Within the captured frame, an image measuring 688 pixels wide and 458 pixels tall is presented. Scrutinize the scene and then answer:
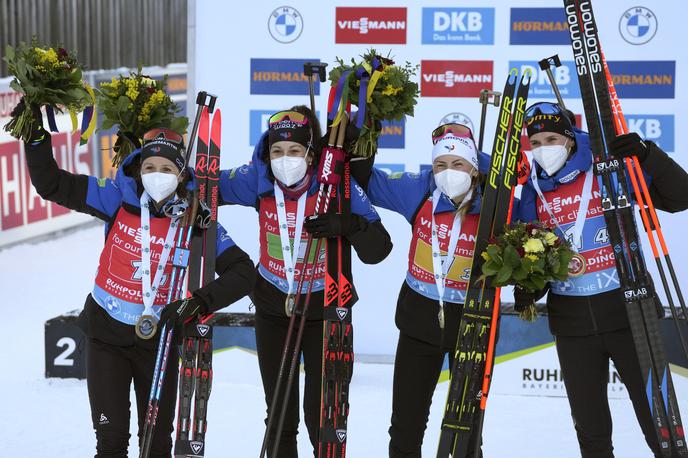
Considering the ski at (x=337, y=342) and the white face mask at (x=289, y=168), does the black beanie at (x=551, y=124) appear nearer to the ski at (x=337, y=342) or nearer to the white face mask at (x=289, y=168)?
the ski at (x=337, y=342)

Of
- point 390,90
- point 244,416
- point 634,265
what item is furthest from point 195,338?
point 244,416

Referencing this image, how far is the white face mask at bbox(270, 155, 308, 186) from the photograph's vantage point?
155 inches

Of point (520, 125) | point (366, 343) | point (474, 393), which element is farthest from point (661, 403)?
point (366, 343)

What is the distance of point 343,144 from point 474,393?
42.7 inches

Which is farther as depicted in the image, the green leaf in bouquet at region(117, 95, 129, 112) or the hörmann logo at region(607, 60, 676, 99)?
the hörmann logo at region(607, 60, 676, 99)

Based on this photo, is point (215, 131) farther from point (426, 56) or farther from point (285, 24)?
point (426, 56)

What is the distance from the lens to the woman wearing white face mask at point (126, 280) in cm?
372

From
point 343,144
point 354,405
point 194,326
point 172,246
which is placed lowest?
point 354,405

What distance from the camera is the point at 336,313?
402cm

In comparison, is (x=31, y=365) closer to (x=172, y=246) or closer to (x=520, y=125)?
(x=172, y=246)

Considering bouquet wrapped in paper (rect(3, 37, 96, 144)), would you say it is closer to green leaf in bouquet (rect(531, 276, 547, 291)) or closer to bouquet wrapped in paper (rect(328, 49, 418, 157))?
bouquet wrapped in paper (rect(328, 49, 418, 157))

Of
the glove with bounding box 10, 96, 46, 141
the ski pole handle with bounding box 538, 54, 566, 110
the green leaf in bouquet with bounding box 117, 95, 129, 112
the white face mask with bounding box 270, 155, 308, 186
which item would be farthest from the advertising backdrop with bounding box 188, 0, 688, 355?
the glove with bounding box 10, 96, 46, 141

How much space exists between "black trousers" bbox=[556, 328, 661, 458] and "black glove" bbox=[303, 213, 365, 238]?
92 cm

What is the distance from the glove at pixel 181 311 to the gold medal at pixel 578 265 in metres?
A: 1.34
